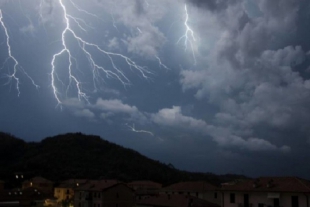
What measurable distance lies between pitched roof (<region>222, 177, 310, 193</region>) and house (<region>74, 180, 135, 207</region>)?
18.0 m

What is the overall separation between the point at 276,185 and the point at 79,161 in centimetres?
7816

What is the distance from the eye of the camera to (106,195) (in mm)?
44062

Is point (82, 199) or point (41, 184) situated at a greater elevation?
point (41, 184)

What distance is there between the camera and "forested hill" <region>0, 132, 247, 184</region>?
86.6m

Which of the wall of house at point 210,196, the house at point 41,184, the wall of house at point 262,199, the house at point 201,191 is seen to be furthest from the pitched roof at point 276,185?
the house at point 41,184

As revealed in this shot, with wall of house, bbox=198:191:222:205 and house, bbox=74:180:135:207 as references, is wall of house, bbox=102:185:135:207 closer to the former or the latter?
house, bbox=74:180:135:207

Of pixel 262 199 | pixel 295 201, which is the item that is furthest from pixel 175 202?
pixel 295 201

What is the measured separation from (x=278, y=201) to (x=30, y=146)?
331ft

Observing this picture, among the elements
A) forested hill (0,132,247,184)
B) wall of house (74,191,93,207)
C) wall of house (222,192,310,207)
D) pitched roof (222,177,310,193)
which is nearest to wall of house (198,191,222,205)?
pitched roof (222,177,310,193)

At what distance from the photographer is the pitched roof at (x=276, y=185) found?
26.0m

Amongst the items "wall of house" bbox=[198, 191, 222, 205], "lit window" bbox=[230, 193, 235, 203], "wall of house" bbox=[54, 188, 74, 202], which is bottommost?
"wall of house" bbox=[54, 188, 74, 202]

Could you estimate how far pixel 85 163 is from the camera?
99625mm

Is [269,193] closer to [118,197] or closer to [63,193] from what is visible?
[118,197]

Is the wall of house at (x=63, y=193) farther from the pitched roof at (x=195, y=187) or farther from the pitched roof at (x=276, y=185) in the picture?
the pitched roof at (x=276, y=185)
